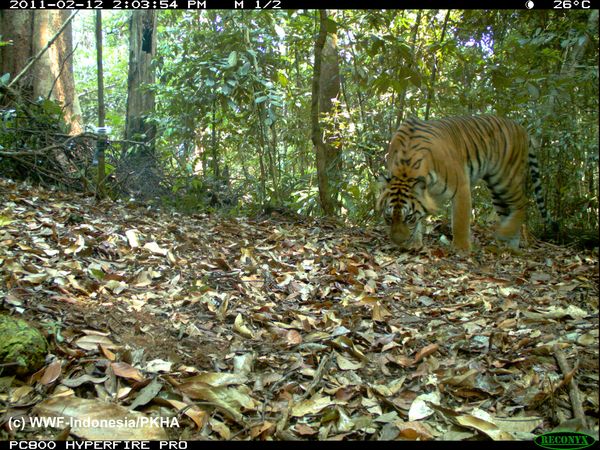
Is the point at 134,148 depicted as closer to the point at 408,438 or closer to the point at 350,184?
the point at 350,184

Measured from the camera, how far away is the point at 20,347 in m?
2.10

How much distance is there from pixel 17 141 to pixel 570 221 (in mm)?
5561

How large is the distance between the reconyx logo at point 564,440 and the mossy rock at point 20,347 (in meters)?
1.98

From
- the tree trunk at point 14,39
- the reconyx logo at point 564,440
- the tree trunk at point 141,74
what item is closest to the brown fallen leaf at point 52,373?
the reconyx logo at point 564,440

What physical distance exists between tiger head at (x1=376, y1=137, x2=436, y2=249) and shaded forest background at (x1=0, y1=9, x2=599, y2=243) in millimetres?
795

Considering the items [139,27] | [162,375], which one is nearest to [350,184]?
[139,27]

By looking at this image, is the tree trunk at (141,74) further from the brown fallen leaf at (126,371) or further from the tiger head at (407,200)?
the brown fallen leaf at (126,371)

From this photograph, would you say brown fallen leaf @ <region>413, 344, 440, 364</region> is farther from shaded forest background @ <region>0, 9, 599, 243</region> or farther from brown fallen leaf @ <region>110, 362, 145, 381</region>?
shaded forest background @ <region>0, 9, 599, 243</region>

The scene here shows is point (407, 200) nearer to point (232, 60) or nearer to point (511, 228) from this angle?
point (511, 228)

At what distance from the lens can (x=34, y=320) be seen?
2.43 m

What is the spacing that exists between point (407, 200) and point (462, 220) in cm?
67

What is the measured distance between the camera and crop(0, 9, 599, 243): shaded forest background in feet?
13.7

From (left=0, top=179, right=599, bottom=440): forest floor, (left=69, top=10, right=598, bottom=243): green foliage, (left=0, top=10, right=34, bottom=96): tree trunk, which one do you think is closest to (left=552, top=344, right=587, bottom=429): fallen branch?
(left=0, top=179, right=599, bottom=440): forest floor

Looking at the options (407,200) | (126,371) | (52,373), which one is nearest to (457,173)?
(407,200)
